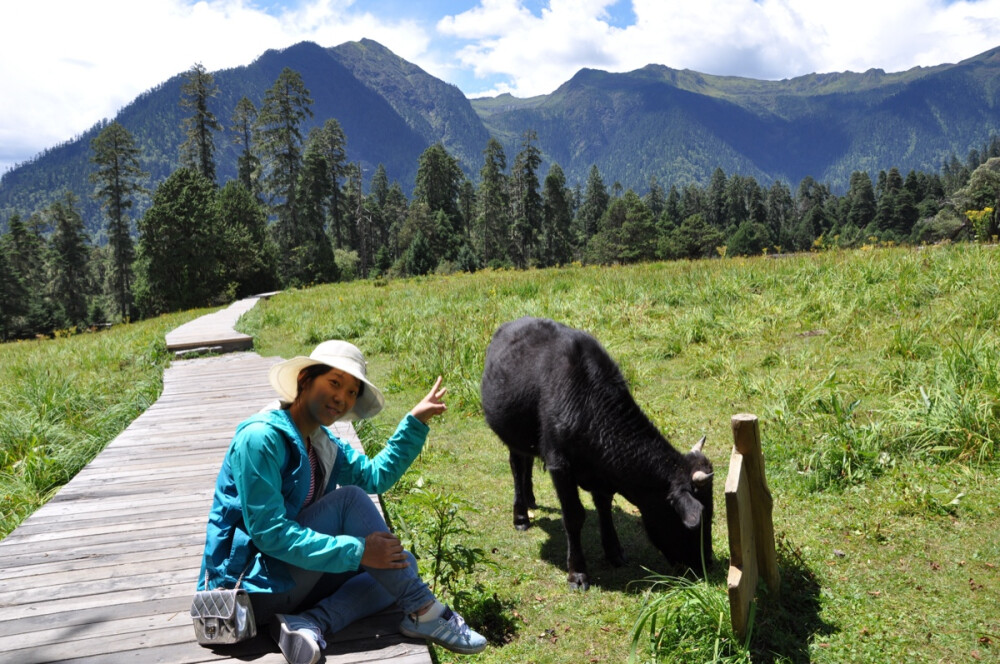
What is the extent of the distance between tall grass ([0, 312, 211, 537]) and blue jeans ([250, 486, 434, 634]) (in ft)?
12.4

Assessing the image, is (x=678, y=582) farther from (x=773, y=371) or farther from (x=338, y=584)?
(x=773, y=371)

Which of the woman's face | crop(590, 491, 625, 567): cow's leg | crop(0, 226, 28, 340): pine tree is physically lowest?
crop(590, 491, 625, 567): cow's leg

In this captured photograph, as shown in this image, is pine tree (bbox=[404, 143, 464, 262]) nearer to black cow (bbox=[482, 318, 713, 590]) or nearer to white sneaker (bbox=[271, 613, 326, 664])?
black cow (bbox=[482, 318, 713, 590])

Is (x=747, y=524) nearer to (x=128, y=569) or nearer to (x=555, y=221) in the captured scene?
(x=128, y=569)

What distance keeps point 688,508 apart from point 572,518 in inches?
34.5

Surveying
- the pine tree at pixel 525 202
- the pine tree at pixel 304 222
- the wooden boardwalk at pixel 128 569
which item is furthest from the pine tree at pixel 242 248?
the wooden boardwalk at pixel 128 569

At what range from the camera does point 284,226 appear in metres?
59.8

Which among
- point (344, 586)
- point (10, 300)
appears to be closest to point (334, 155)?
point (10, 300)

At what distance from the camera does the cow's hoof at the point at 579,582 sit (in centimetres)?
443

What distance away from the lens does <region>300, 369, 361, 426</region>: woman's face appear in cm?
309

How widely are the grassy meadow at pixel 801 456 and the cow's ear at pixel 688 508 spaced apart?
40cm

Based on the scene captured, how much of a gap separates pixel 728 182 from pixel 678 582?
462ft

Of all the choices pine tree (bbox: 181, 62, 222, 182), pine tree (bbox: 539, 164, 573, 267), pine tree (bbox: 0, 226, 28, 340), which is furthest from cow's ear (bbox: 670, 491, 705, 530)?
pine tree (bbox: 539, 164, 573, 267)

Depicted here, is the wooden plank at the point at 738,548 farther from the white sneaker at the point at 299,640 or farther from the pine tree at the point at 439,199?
the pine tree at the point at 439,199
